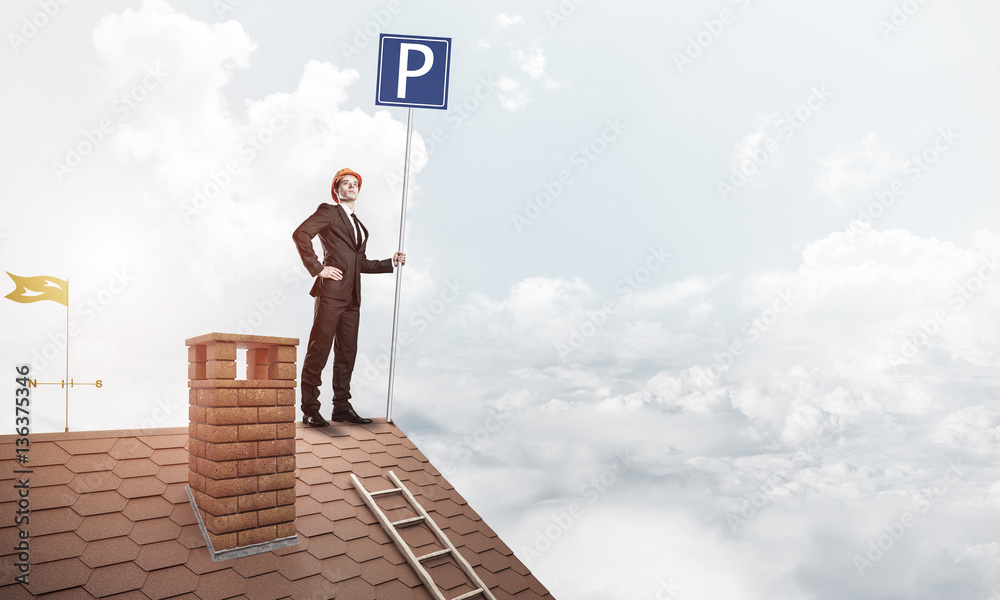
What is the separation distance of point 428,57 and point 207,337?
4.39 metres

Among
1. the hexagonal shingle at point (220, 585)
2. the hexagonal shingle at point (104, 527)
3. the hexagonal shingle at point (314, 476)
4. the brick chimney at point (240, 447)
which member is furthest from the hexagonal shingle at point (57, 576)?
the hexagonal shingle at point (314, 476)

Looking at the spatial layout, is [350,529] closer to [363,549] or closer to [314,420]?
[363,549]

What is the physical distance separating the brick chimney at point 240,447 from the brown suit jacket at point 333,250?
1989 mm

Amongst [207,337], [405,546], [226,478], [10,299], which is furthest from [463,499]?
[10,299]

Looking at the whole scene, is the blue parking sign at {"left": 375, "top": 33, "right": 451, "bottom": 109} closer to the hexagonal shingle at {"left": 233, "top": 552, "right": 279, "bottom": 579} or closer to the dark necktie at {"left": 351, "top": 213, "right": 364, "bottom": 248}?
the dark necktie at {"left": 351, "top": 213, "right": 364, "bottom": 248}

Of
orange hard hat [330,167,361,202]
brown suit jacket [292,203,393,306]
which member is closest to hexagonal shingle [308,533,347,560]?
brown suit jacket [292,203,393,306]

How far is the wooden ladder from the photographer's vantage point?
15.9ft

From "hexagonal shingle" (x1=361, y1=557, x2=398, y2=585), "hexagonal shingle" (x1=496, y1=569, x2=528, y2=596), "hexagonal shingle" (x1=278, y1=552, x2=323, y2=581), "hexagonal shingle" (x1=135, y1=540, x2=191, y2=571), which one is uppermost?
"hexagonal shingle" (x1=135, y1=540, x2=191, y2=571)

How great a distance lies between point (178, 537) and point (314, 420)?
7.98ft

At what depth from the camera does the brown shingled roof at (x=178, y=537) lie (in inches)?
151

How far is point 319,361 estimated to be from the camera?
22.4 ft

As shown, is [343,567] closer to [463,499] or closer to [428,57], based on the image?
[463,499]

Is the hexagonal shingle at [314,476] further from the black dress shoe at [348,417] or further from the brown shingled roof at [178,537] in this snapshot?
the black dress shoe at [348,417]

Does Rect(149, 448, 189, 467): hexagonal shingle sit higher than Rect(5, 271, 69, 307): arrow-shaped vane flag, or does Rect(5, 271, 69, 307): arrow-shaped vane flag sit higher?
Rect(5, 271, 69, 307): arrow-shaped vane flag
